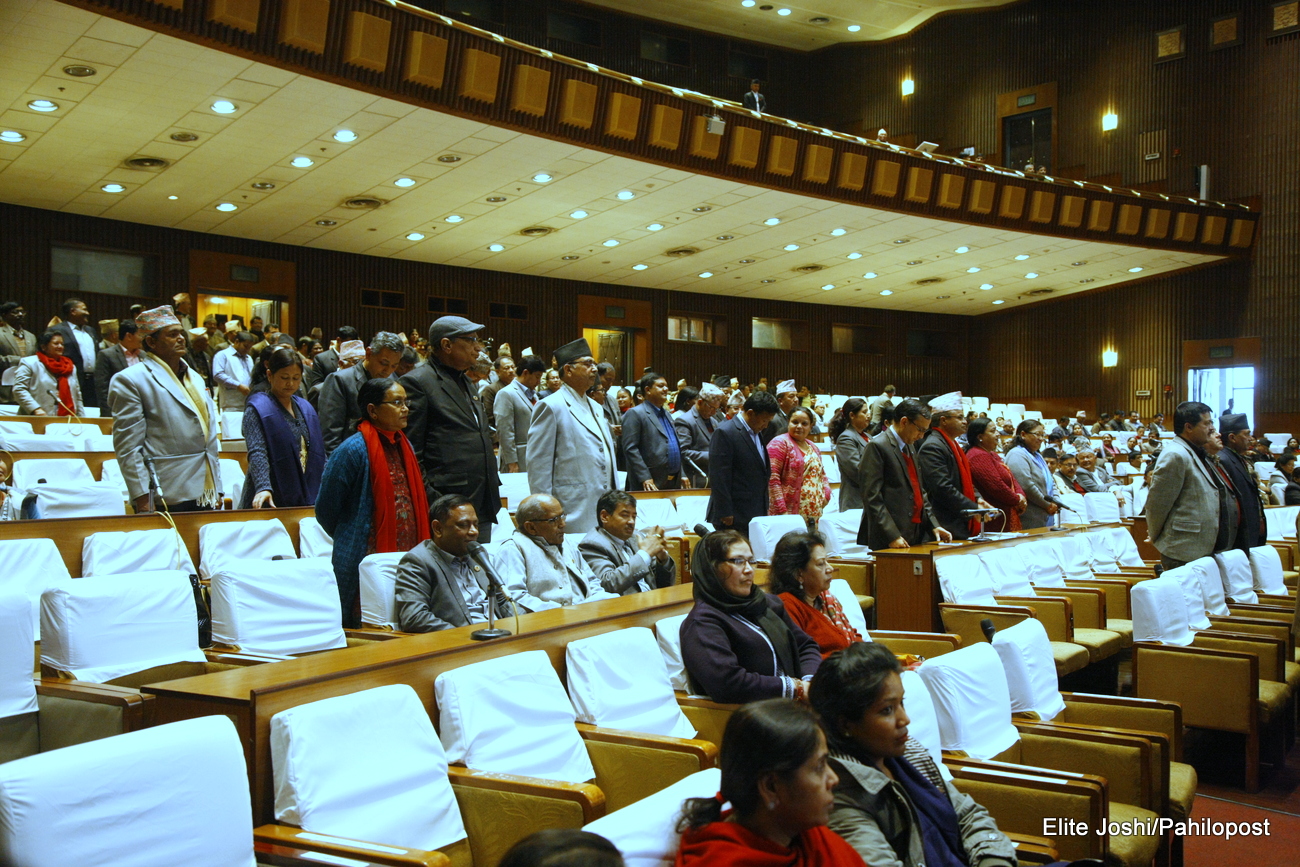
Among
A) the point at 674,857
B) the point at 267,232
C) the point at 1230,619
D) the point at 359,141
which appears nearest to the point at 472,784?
the point at 674,857

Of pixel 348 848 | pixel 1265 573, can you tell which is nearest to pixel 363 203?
pixel 1265 573

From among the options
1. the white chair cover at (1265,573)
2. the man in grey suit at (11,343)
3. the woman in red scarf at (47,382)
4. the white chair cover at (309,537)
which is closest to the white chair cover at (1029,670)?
the white chair cover at (309,537)

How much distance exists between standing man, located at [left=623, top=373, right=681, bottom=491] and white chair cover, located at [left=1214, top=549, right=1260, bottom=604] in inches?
130

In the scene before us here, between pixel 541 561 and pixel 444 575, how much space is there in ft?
1.49

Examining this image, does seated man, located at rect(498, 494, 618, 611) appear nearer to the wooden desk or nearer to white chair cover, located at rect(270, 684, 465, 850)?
the wooden desk

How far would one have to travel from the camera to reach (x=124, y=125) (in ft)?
27.6

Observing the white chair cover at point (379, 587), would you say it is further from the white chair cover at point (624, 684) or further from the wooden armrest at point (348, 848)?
the wooden armrest at point (348, 848)

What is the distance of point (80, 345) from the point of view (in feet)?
27.3

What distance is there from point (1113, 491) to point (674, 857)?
8.56 m

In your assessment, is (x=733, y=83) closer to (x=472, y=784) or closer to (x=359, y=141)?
(x=359, y=141)

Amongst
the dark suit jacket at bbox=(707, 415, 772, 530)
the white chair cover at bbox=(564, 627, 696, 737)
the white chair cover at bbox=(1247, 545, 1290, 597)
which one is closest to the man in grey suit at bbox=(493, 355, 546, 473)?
the dark suit jacket at bbox=(707, 415, 772, 530)

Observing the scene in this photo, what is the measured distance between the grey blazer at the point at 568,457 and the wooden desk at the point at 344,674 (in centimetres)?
106

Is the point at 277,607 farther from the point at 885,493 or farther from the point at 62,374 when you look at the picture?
the point at 62,374

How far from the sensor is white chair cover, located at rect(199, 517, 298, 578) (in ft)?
13.4
